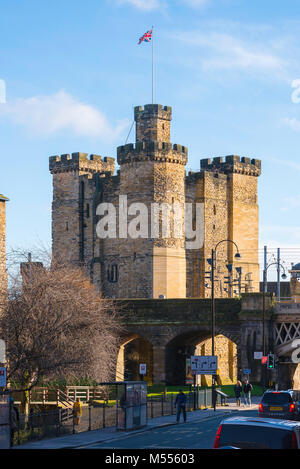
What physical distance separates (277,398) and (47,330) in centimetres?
1196

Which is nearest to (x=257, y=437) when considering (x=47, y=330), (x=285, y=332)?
(x=47, y=330)

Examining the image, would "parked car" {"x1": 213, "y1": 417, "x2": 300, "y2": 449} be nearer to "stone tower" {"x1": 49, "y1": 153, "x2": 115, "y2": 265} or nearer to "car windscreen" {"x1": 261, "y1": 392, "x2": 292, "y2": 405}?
"car windscreen" {"x1": 261, "y1": 392, "x2": 292, "y2": 405}

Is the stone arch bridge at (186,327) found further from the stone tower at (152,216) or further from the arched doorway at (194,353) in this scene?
the stone tower at (152,216)

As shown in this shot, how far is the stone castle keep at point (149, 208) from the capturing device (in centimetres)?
7719

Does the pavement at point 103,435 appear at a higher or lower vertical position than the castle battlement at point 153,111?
lower

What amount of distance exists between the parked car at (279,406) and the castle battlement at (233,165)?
5707cm

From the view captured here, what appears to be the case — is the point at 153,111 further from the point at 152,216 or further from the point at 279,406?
the point at 279,406

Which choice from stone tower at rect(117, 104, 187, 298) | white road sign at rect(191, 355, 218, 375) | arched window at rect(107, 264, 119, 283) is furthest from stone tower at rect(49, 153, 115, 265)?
white road sign at rect(191, 355, 218, 375)

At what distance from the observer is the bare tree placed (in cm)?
3891

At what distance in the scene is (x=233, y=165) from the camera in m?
87.8

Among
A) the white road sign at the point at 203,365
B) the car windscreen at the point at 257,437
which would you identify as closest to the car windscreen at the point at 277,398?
the white road sign at the point at 203,365

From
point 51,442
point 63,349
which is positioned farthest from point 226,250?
point 51,442

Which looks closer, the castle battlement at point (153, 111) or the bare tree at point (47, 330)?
the bare tree at point (47, 330)

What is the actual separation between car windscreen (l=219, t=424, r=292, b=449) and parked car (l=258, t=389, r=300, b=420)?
51.8ft
